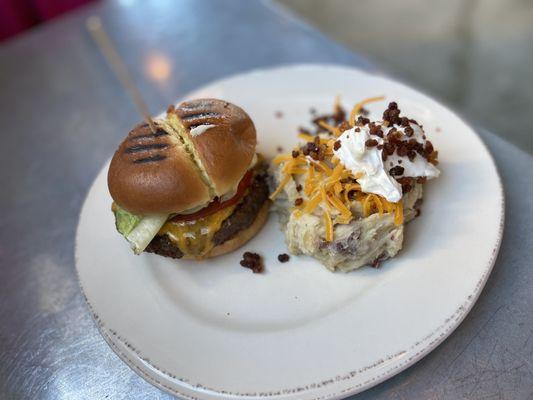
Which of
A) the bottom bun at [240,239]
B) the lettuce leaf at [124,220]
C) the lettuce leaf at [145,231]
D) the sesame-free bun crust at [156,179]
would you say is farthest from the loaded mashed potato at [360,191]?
the lettuce leaf at [124,220]

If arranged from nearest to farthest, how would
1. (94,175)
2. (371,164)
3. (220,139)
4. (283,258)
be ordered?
1. (371,164)
2. (220,139)
3. (283,258)
4. (94,175)

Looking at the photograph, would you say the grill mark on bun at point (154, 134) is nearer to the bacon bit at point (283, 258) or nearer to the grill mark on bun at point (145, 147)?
the grill mark on bun at point (145, 147)

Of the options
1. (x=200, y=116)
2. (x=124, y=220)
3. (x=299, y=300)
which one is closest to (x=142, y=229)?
(x=124, y=220)

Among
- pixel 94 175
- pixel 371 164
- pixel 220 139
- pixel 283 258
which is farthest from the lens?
pixel 94 175

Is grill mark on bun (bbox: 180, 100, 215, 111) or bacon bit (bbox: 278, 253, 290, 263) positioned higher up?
grill mark on bun (bbox: 180, 100, 215, 111)

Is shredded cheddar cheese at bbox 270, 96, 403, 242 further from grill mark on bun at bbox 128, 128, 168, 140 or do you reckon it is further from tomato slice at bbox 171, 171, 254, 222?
grill mark on bun at bbox 128, 128, 168, 140

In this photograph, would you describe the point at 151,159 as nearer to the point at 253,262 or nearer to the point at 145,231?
the point at 145,231

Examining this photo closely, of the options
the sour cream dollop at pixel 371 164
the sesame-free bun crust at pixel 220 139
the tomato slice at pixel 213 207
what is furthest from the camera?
the tomato slice at pixel 213 207

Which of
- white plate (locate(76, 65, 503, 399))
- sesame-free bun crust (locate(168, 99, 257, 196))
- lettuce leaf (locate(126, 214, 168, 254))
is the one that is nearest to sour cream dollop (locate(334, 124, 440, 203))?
white plate (locate(76, 65, 503, 399))
